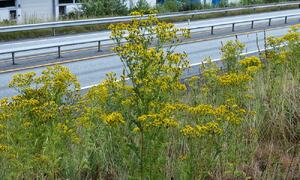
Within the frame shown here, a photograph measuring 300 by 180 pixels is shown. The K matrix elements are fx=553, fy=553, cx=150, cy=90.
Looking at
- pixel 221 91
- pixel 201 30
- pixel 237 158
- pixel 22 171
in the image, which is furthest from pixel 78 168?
pixel 201 30

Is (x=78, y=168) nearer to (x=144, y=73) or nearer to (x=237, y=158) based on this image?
(x=144, y=73)

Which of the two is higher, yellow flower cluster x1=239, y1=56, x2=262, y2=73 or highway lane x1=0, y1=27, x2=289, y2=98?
yellow flower cluster x1=239, y1=56, x2=262, y2=73

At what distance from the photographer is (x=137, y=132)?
465cm

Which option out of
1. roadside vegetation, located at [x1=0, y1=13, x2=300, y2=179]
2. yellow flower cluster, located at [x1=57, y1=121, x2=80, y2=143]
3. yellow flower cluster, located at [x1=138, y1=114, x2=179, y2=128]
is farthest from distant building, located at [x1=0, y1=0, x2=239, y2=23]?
yellow flower cluster, located at [x1=138, y1=114, x2=179, y2=128]

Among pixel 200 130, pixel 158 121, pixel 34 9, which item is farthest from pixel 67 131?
pixel 34 9

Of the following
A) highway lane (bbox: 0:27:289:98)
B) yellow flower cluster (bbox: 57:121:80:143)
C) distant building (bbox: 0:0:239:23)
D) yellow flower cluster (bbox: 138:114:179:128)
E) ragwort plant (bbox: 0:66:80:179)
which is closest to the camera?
yellow flower cluster (bbox: 138:114:179:128)

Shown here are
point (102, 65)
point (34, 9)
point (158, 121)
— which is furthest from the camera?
point (34, 9)

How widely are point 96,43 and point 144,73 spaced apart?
58.9 feet

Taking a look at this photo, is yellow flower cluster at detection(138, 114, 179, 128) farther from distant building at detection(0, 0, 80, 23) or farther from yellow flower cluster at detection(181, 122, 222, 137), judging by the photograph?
distant building at detection(0, 0, 80, 23)

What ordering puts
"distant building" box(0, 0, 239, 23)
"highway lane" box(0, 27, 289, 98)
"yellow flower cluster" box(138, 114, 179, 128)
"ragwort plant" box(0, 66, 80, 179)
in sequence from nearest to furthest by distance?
"yellow flower cluster" box(138, 114, 179, 128)
"ragwort plant" box(0, 66, 80, 179)
"highway lane" box(0, 27, 289, 98)
"distant building" box(0, 0, 239, 23)

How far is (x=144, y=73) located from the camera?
15.1 feet

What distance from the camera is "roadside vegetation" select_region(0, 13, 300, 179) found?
4.28m

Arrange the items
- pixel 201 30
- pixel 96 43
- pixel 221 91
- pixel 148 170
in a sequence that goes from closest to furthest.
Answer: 1. pixel 148 170
2. pixel 221 91
3. pixel 96 43
4. pixel 201 30

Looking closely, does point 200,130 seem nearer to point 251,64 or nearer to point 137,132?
point 137,132
